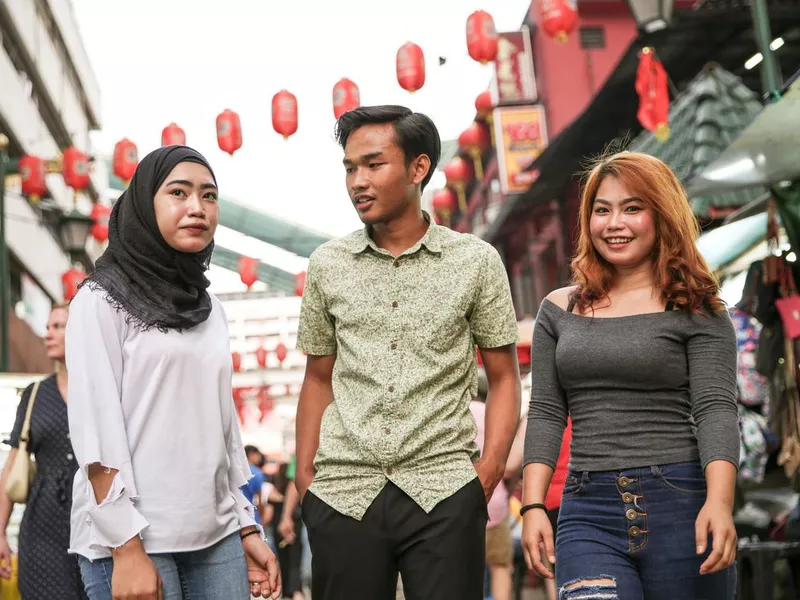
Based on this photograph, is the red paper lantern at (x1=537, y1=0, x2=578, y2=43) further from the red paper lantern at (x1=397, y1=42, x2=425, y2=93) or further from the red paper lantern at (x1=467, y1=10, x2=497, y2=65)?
the red paper lantern at (x1=397, y1=42, x2=425, y2=93)

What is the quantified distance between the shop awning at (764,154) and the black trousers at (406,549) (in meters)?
3.01

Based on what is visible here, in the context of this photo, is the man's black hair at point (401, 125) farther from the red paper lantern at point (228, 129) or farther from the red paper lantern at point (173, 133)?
the red paper lantern at point (228, 129)

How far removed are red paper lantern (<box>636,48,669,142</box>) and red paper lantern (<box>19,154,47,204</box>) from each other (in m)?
8.76

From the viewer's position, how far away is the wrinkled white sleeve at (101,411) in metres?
2.89

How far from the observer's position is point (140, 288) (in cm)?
318

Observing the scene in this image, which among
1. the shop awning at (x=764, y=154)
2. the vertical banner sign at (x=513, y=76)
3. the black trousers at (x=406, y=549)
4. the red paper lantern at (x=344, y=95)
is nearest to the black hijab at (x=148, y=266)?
→ the black trousers at (x=406, y=549)

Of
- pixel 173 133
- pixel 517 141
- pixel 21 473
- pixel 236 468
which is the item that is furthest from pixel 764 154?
pixel 517 141

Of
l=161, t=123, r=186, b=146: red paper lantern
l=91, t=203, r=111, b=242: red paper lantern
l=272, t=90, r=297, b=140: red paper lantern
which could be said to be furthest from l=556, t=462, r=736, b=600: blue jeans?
l=91, t=203, r=111, b=242: red paper lantern

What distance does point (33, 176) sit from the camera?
54.6 ft

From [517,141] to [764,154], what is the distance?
18.3 m

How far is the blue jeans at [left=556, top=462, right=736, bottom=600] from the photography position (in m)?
3.21

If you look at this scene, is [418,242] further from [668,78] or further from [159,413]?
[668,78]

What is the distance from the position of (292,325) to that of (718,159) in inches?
2153

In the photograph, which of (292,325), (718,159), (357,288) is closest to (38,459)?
(357,288)
